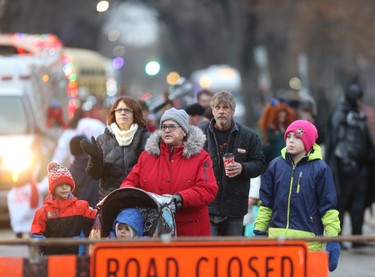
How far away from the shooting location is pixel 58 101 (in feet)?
81.3

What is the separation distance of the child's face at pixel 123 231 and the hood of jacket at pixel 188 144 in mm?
704

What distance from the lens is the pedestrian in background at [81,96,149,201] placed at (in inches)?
432

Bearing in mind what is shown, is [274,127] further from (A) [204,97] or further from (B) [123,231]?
(B) [123,231]

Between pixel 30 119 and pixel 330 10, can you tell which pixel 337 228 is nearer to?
pixel 30 119

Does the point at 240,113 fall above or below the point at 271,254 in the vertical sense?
above

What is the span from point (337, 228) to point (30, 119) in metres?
11.9

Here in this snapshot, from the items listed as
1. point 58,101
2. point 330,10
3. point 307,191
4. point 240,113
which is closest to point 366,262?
point 307,191

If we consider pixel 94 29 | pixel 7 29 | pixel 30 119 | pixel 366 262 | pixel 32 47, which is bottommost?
pixel 366 262

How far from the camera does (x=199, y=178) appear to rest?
985cm

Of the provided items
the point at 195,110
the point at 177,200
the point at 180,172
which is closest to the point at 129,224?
the point at 177,200

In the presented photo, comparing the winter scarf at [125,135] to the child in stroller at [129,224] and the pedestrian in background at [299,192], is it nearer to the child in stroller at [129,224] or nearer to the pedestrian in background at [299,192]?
the pedestrian in background at [299,192]

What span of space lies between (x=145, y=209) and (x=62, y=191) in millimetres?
904

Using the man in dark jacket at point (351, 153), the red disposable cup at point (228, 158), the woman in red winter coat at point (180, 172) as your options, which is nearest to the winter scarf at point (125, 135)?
the red disposable cup at point (228, 158)

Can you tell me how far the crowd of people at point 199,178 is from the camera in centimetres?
986
